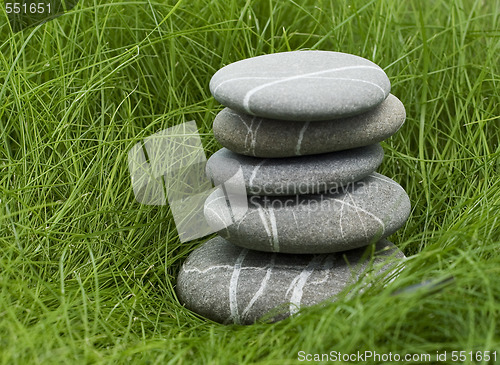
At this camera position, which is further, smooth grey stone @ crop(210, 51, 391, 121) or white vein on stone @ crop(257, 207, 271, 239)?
white vein on stone @ crop(257, 207, 271, 239)

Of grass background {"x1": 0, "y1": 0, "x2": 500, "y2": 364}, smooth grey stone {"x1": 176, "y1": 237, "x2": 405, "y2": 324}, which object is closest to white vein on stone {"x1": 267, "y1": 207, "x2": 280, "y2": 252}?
smooth grey stone {"x1": 176, "y1": 237, "x2": 405, "y2": 324}

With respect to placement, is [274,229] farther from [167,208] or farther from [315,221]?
[167,208]

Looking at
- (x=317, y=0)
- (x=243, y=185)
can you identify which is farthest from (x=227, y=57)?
(x=243, y=185)

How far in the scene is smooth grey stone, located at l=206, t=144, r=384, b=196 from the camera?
196 centimetres

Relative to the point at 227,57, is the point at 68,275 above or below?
below

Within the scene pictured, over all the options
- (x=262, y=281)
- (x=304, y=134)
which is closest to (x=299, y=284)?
(x=262, y=281)

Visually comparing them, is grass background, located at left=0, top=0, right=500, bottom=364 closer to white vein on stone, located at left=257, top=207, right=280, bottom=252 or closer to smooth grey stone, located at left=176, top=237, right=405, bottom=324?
smooth grey stone, located at left=176, top=237, right=405, bottom=324

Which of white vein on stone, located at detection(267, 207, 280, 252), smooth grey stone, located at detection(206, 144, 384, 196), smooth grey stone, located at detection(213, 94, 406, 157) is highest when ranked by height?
Answer: smooth grey stone, located at detection(213, 94, 406, 157)

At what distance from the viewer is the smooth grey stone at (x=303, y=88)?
183 centimetres

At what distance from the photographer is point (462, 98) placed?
2.57 m

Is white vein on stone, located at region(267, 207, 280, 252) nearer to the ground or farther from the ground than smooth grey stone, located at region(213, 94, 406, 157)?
nearer to the ground

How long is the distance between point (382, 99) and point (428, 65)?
2.76ft

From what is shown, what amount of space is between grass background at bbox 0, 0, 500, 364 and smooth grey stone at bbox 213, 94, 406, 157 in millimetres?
412

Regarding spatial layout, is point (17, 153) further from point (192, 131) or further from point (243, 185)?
point (243, 185)
